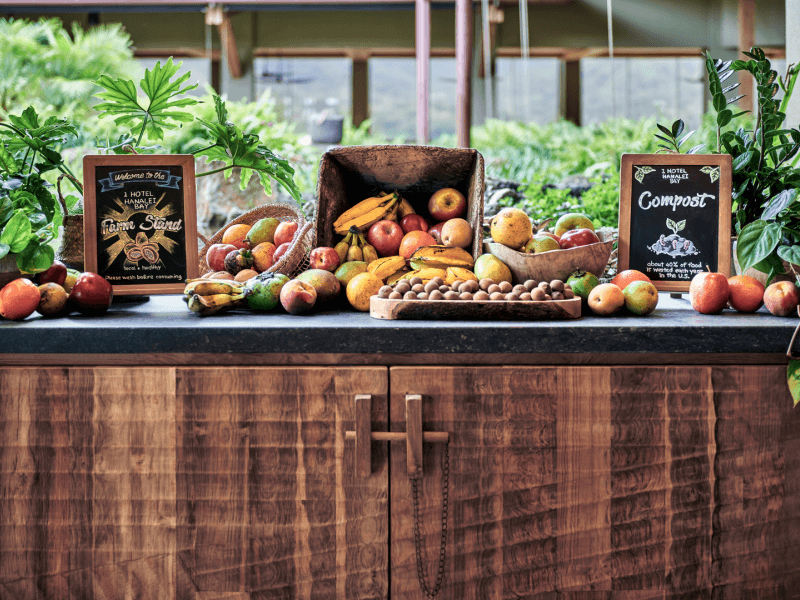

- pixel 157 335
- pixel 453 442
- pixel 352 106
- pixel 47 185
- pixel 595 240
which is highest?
pixel 352 106

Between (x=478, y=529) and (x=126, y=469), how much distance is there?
0.65 metres

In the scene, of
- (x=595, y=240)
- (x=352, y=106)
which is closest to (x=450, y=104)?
(x=352, y=106)

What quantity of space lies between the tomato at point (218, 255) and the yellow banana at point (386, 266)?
373 mm

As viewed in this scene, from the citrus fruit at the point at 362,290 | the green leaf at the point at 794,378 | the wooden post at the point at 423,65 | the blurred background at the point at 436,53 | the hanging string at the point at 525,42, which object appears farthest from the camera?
the blurred background at the point at 436,53

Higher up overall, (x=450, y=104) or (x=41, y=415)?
(x=450, y=104)

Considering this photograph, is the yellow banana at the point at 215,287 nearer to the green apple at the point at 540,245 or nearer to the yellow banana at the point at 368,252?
the yellow banana at the point at 368,252

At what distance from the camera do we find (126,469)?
1146mm

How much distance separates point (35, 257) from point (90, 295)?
12 cm

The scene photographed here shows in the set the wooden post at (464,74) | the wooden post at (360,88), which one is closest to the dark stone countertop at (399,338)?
the wooden post at (464,74)

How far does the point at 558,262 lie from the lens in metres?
1.36

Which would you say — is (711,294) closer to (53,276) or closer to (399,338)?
(399,338)

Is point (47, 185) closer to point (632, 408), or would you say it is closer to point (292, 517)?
point (292, 517)

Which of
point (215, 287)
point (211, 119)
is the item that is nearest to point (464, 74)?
point (211, 119)

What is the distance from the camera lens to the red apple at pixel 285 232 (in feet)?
5.09
